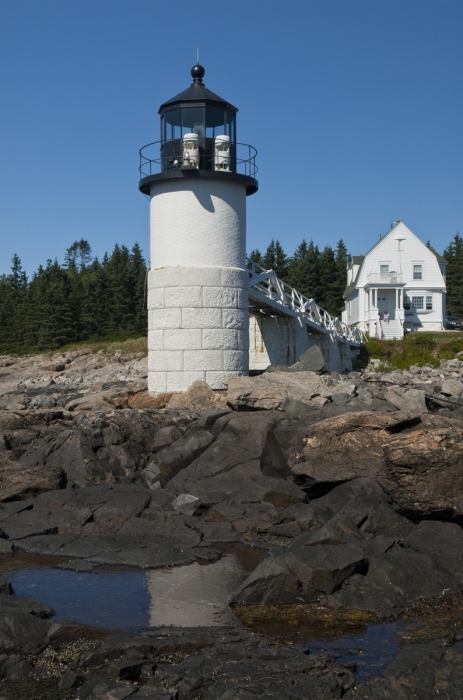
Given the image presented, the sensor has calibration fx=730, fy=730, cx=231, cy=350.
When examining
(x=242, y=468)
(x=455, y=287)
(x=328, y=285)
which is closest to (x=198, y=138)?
(x=242, y=468)

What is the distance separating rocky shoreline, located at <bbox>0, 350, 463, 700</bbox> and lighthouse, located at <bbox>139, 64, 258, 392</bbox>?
1469 millimetres

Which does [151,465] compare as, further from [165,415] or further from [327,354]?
[327,354]

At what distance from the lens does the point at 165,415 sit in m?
17.2

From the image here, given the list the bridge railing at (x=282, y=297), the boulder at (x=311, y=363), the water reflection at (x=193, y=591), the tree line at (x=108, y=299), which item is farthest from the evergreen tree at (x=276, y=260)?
the water reflection at (x=193, y=591)

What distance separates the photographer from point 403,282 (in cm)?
5128

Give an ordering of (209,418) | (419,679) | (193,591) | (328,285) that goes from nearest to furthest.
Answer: (419,679), (193,591), (209,418), (328,285)

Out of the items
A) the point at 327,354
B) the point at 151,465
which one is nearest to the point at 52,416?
the point at 151,465

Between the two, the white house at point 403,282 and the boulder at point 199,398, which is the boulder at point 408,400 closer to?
the boulder at point 199,398

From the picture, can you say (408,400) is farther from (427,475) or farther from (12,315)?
(12,315)

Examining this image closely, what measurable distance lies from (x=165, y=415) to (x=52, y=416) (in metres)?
3.07

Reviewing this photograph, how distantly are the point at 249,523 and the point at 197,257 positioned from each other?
32.7ft

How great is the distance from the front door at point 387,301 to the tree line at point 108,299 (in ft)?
32.7

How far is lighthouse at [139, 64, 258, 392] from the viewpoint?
65.6 feet

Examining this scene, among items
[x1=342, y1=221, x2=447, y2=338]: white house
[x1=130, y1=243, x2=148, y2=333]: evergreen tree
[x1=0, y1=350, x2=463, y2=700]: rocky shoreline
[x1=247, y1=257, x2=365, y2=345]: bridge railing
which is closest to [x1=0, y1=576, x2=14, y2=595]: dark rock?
[x1=0, y1=350, x2=463, y2=700]: rocky shoreline
